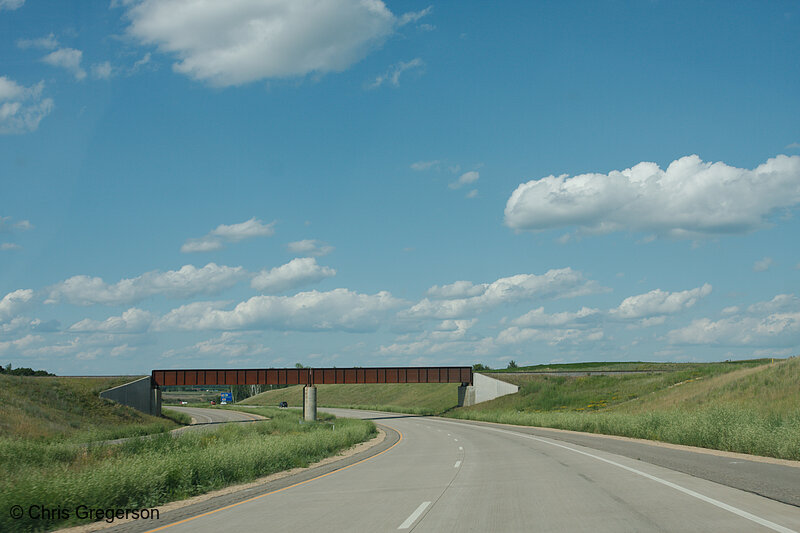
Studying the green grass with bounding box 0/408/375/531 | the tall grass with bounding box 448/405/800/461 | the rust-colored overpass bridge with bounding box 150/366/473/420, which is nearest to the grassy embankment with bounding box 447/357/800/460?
the tall grass with bounding box 448/405/800/461

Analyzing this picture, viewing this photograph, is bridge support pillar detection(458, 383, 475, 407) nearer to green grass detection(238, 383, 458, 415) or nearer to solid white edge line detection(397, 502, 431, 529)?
green grass detection(238, 383, 458, 415)

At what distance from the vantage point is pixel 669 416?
110 ft

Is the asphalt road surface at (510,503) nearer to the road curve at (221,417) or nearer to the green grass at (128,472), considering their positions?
the green grass at (128,472)

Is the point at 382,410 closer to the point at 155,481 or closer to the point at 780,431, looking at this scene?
the point at 780,431

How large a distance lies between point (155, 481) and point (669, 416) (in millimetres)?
27224

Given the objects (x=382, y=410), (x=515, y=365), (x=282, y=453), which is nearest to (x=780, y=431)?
(x=282, y=453)

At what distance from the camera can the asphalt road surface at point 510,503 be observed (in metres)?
9.49

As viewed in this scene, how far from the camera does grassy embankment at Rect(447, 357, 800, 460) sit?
24.2m

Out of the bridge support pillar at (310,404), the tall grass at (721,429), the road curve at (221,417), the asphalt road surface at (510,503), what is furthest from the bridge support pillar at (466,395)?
the asphalt road surface at (510,503)

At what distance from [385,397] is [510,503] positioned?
122552mm

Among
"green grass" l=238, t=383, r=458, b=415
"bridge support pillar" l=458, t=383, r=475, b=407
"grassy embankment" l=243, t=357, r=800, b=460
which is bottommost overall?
"green grass" l=238, t=383, r=458, b=415

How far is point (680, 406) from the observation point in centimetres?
4784

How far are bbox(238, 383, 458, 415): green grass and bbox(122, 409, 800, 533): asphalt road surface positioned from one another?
7909 cm

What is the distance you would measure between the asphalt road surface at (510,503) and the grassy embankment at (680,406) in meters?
7.51
